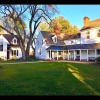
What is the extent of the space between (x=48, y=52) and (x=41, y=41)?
13.8ft

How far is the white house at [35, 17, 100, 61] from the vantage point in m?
39.2

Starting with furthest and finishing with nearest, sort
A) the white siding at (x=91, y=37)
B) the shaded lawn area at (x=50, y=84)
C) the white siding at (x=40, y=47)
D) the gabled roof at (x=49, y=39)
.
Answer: the gabled roof at (x=49, y=39), the white siding at (x=40, y=47), the white siding at (x=91, y=37), the shaded lawn area at (x=50, y=84)

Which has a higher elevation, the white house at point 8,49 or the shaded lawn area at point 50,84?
the white house at point 8,49

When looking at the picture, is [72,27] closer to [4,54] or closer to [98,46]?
[4,54]

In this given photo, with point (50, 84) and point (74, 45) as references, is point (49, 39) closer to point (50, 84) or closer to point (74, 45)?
point (74, 45)

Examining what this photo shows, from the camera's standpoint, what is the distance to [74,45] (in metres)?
45.1

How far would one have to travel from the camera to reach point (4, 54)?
160ft

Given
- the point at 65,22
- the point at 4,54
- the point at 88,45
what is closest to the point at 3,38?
the point at 4,54

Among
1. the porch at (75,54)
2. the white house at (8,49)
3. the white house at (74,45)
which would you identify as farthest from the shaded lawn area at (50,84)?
the white house at (8,49)

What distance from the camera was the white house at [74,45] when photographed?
39250 millimetres

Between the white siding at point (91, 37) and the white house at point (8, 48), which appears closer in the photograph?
the white siding at point (91, 37)

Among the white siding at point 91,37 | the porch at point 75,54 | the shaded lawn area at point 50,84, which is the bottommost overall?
the shaded lawn area at point 50,84

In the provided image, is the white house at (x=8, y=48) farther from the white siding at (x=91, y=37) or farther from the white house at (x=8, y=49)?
the white siding at (x=91, y=37)

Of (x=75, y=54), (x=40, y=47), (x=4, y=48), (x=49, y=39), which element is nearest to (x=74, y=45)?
(x=75, y=54)
